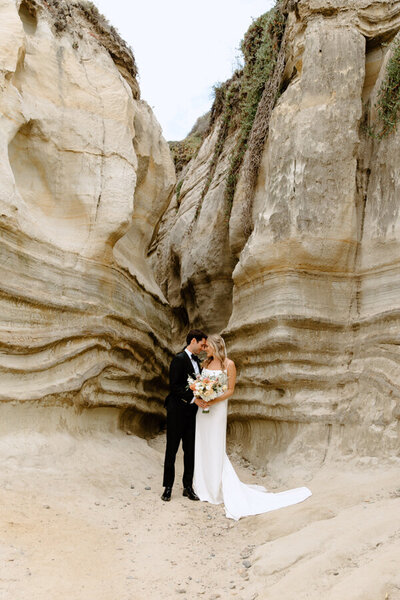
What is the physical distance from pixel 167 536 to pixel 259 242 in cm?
423

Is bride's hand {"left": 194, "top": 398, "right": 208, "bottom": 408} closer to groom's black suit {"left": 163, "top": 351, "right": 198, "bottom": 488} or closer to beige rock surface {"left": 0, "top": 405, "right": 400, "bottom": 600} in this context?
groom's black suit {"left": 163, "top": 351, "right": 198, "bottom": 488}

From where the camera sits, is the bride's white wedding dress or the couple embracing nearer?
the bride's white wedding dress

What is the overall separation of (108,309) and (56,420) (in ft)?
5.73

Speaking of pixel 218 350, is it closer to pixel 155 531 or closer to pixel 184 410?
pixel 184 410

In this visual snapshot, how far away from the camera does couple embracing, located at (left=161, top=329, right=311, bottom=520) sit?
6.18 m

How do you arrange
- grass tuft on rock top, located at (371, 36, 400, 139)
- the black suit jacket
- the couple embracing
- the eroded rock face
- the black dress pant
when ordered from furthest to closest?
1. grass tuft on rock top, located at (371, 36, 400, 139)
2. the eroded rock face
3. the black suit jacket
4. the black dress pant
5. the couple embracing

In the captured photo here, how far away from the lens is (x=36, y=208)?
25.5 ft

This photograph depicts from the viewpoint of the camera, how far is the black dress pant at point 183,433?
6344 millimetres

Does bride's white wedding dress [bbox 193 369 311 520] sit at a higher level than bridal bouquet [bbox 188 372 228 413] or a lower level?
lower

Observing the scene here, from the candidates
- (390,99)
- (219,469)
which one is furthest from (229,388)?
(390,99)

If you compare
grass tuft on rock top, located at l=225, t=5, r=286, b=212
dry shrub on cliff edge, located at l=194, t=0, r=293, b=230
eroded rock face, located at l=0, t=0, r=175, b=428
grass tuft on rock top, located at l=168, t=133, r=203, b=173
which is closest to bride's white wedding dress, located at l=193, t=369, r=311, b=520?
eroded rock face, located at l=0, t=0, r=175, b=428

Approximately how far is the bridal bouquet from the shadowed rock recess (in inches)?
51.5

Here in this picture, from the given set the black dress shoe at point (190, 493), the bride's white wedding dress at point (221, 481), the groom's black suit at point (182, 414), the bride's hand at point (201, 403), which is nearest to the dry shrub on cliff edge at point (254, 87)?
the groom's black suit at point (182, 414)

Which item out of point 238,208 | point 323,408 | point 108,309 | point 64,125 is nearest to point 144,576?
point 323,408
